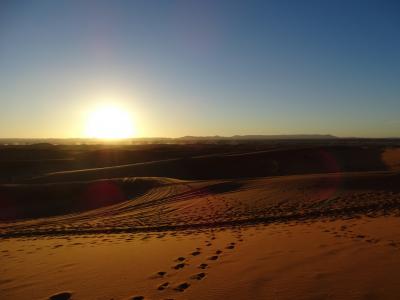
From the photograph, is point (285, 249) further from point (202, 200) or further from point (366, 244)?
point (202, 200)

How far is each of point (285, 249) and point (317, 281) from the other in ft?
7.00

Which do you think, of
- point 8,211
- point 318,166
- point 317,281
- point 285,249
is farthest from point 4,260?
point 318,166

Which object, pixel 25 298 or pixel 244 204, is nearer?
pixel 25 298

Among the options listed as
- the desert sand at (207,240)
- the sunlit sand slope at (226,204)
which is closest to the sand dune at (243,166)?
the desert sand at (207,240)

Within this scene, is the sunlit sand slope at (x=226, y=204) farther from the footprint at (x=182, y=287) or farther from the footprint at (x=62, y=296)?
the footprint at (x=62, y=296)

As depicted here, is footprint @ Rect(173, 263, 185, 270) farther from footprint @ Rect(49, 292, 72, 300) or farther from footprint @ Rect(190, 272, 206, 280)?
footprint @ Rect(49, 292, 72, 300)

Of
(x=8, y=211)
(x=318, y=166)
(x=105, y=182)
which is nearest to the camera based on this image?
(x=8, y=211)

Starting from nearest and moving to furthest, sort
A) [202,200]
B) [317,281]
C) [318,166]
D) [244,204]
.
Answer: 1. [317,281]
2. [244,204]
3. [202,200]
4. [318,166]

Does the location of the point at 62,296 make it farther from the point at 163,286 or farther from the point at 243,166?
the point at 243,166

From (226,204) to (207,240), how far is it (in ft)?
22.5

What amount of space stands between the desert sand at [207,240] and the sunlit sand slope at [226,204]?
5 cm

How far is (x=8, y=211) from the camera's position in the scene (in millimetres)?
19609

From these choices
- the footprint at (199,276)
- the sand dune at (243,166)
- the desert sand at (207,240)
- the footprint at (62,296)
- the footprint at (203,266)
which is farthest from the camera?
the sand dune at (243,166)

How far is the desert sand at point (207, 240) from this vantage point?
5.69 m
